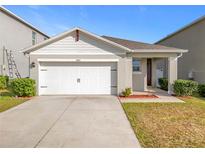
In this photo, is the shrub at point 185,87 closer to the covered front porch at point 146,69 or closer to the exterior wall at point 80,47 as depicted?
the covered front porch at point 146,69

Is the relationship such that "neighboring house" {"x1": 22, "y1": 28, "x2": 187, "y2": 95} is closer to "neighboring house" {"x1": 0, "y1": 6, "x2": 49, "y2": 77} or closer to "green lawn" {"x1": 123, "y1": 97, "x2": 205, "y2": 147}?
"green lawn" {"x1": 123, "y1": 97, "x2": 205, "y2": 147}

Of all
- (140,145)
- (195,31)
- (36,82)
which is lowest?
(140,145)

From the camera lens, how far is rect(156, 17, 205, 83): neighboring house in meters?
16.5

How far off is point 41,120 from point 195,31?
50.0ft

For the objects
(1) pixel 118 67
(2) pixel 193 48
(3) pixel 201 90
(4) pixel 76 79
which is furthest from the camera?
(2) pixel 193 48

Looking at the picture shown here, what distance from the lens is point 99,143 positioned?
529cm

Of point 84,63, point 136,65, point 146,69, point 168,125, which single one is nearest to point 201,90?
point 146,69

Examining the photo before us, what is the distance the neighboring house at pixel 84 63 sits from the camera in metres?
14.0

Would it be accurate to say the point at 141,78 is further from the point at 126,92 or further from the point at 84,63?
the point at 84,63

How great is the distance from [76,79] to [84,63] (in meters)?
1.21

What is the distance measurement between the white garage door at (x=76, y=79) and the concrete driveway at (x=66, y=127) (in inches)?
175

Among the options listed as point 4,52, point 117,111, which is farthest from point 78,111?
point 4,52

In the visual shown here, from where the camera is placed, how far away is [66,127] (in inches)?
266

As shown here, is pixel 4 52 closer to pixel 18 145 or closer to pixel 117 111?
pixel 117 111
